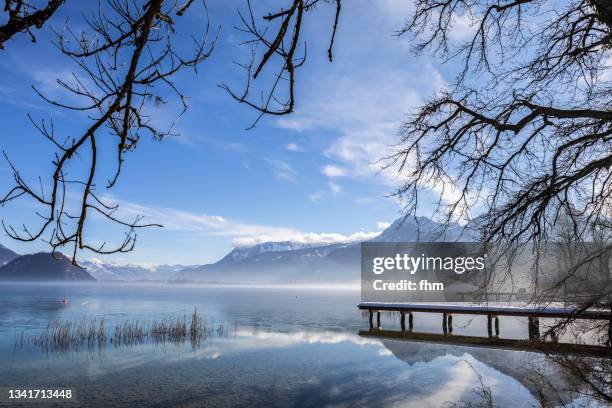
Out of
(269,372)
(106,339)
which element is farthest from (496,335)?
(106,339)

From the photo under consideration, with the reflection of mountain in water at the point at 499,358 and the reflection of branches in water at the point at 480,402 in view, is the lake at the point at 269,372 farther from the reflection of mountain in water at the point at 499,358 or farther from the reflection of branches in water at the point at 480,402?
the reflection of branches in water at the point at 480,402

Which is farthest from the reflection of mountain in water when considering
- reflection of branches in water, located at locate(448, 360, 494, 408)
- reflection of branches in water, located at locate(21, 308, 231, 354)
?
reflection of branches in water, located at locate(21, 308, 231, 354)

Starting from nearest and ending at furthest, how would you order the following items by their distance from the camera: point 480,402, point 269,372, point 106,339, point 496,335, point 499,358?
point 496,335 < point 480,402 < point 269,372 < point 499,358 < point 106,339

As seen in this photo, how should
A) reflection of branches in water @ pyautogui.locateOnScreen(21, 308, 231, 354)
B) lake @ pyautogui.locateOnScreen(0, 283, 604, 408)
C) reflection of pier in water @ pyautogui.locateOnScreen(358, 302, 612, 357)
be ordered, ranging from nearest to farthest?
→ reflection of pier in water @ pyautogui.locateOnScreen(358, 302, 612, 357), lake @ pyautogui.locateOnScreen(0, 283, 604, 408), reflection of branches in water @ pyautogui.locateOnScreen(21, 308, 231, 354)

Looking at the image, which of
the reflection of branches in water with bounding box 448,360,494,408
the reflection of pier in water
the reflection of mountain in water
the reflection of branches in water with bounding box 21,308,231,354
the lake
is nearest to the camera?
the reflection of pier in water

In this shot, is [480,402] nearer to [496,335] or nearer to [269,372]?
[496,335]

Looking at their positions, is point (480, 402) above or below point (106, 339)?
above

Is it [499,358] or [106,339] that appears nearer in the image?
[499,358]

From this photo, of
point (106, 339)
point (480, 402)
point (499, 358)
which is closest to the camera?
point (480, 402)

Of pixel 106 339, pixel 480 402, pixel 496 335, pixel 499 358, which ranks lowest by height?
pixel 499 358

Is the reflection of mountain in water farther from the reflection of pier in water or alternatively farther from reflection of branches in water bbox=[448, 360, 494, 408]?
the reflection of pier in water

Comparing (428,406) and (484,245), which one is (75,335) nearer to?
(428,406)

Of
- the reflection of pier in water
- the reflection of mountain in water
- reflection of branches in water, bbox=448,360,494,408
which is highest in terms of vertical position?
the reflection of pier in water

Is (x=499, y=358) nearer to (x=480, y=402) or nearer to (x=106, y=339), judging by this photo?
(x=480, y=402)
